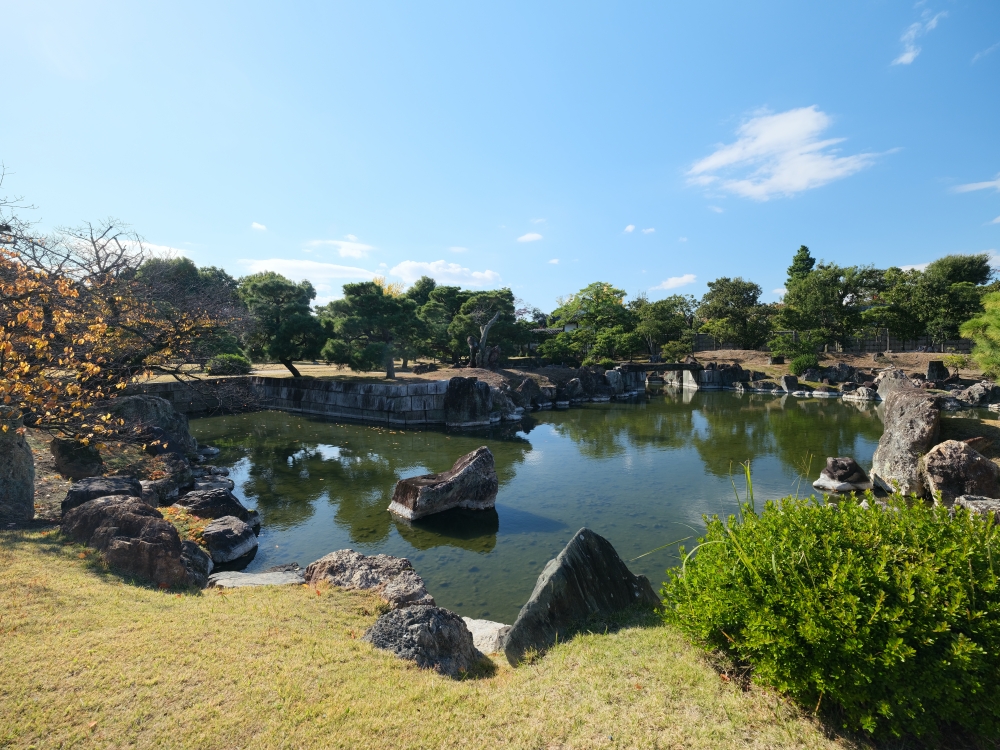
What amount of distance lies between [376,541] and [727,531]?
8673mm

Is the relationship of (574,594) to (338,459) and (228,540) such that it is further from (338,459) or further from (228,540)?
(338,459)

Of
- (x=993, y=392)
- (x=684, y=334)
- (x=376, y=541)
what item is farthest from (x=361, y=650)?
(x=684, y=334)

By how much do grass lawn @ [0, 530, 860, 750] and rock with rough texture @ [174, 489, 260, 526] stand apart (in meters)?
5.46

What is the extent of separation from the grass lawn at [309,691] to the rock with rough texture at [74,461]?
790cm

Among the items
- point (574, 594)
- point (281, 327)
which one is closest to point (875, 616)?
point (574, 594)

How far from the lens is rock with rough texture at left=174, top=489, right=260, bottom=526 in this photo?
10.6 meters

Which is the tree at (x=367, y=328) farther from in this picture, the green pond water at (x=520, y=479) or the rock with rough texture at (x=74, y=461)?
the rock with rough texture at (x=74, y=461)

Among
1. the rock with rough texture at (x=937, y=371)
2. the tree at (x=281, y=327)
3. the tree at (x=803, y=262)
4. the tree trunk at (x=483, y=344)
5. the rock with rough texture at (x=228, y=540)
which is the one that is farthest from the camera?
the tree at (x=803, y=262)

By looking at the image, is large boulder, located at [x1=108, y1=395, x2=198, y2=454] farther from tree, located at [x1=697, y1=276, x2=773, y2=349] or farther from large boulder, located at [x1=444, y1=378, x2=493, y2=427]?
tree, located at [x1=697, y1=276, x2=773, y2=349]

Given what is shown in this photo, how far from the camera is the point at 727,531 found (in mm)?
4602

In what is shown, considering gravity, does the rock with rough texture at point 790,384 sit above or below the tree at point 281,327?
below

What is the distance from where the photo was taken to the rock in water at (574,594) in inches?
211

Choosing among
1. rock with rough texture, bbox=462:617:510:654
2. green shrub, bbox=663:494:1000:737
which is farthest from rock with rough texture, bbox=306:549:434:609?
green shrub, bbox=663:494:1000:737

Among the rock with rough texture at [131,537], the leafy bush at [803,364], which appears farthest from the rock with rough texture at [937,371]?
the rock with rough texture at [131,537]
